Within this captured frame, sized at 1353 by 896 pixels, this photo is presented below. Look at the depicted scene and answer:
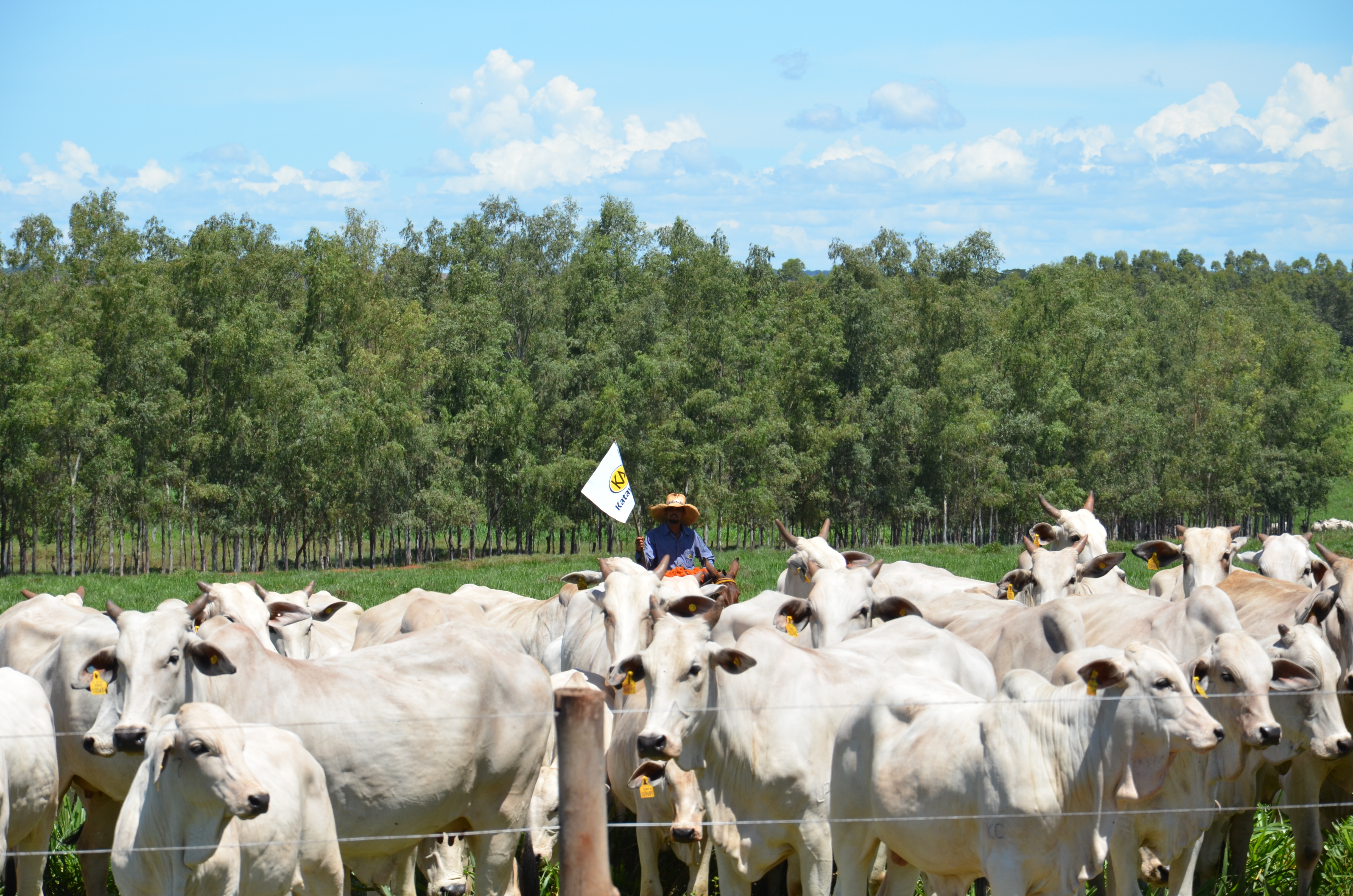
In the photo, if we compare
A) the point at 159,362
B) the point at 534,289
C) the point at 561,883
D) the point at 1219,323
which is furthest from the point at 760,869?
the point at 1219,323

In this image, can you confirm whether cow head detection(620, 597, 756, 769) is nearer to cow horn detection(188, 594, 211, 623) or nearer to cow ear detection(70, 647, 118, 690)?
cow horn detection(188, 594, 211, 623)

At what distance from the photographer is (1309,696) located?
24.2 feet

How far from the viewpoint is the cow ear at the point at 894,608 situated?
10.2m

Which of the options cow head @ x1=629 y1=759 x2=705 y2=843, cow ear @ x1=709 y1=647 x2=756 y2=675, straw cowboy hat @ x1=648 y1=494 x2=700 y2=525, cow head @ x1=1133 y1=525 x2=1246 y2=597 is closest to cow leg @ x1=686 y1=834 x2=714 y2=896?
cow head @ x1=629 y1=759 x2=705 y2=843

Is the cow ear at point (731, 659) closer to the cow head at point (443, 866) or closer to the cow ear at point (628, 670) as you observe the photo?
the cow ear at point (628, 670)

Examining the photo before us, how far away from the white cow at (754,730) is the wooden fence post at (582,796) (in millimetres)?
2395

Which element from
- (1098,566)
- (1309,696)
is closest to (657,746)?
(1309,696)

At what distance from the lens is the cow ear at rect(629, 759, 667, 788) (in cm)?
683

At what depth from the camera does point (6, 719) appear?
7.41 m

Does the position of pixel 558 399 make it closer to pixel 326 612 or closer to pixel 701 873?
pixel 326 612

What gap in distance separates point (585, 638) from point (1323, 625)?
5300 mm

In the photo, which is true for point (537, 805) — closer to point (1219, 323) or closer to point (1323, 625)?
point (1323, 625)

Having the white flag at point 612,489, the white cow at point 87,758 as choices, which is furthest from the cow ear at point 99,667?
the white flag at point 612,489

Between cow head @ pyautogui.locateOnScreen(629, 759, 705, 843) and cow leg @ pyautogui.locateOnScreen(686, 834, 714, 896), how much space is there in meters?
0.49
